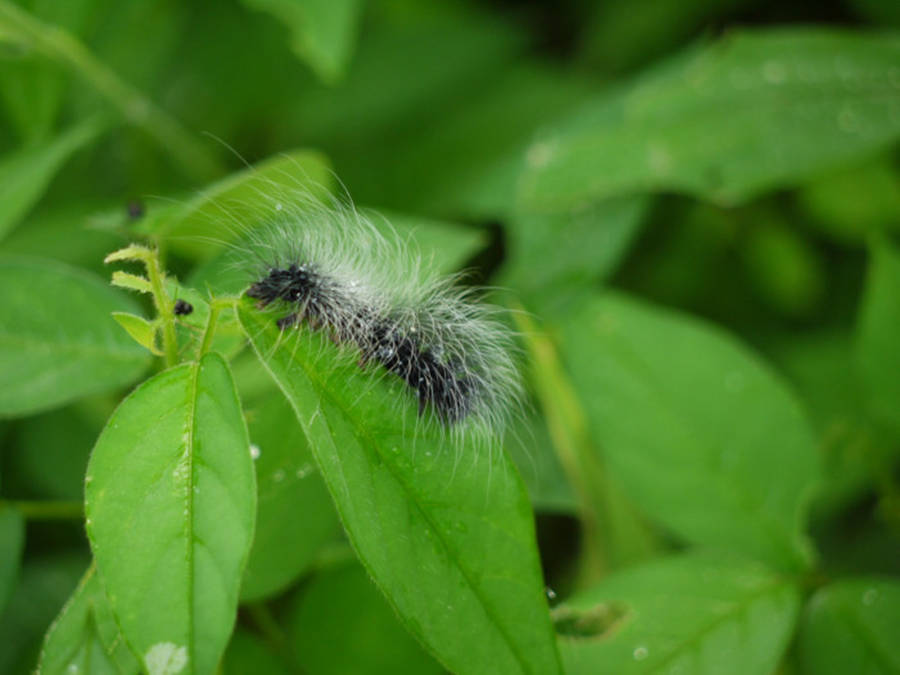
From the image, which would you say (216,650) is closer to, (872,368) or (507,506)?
(507,506)

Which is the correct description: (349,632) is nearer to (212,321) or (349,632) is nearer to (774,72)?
(212,321)

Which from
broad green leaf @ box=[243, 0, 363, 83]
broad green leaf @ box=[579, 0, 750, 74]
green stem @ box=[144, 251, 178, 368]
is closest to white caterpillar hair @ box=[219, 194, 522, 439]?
green stem @ box=[144, 251, 178, 368]

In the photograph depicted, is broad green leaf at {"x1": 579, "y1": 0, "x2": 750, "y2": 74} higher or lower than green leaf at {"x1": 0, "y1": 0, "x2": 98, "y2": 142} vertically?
lower

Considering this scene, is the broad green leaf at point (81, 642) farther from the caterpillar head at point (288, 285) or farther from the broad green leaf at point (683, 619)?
the broad green leaf at point (683, 619)

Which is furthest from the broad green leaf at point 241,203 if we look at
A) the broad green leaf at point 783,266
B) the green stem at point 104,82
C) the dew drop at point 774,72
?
the broad green leaf at point 783,266

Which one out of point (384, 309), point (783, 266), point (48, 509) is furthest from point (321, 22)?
point (783, 266)

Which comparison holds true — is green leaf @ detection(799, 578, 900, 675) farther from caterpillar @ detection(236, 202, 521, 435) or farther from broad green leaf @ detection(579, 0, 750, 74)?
broad green leaf @ detection(579, 0, 750, 74)

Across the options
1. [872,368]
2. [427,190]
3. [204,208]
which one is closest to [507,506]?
[204,208]
